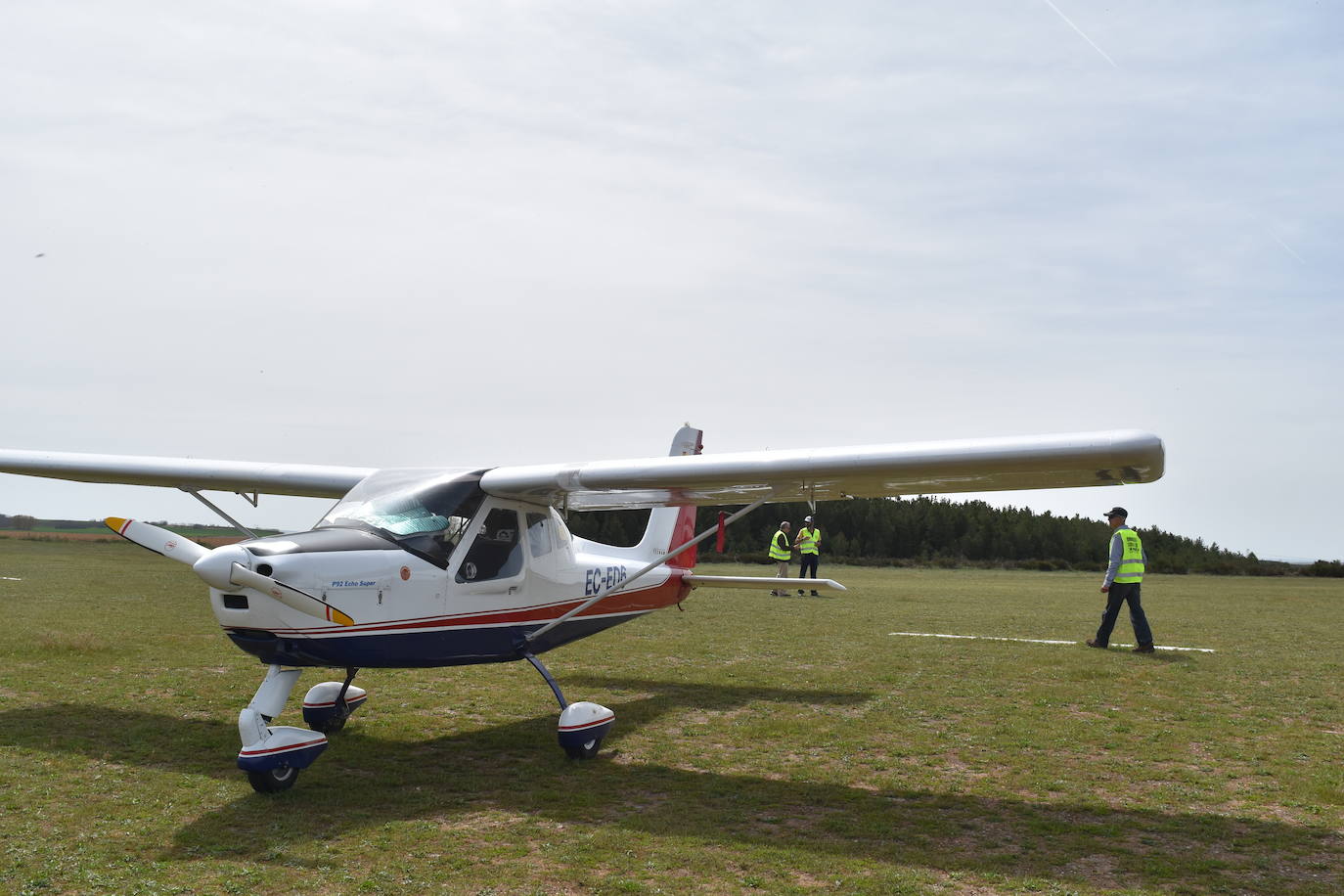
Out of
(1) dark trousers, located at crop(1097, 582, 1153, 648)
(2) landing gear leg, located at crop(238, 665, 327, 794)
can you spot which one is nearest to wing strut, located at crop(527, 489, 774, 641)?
(2) landing gear leg, located at crop(238, 665, 327, 794)

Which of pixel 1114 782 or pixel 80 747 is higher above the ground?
pixel 1114 782

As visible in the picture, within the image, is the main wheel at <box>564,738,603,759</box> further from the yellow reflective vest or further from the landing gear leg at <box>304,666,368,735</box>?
the yellow reflective vest

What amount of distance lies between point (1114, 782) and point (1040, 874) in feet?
6.86

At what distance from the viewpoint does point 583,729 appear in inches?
289

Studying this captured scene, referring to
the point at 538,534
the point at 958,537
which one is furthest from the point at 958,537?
the point at 538,534

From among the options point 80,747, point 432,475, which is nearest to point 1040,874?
point 432,475

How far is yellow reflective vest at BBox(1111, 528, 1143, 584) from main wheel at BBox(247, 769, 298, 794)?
412 inches

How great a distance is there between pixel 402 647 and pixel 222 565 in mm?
1505

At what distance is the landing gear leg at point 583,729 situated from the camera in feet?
24.0

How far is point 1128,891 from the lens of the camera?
4734mm

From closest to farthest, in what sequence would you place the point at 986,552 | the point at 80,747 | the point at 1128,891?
the point at 1128,891 → the point at 80,747 → the point at 986,552

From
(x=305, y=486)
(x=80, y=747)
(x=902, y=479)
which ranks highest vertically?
(x=902, y=479)

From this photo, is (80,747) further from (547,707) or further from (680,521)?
(680,521)

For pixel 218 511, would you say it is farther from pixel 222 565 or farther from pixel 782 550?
pixel 782 550
